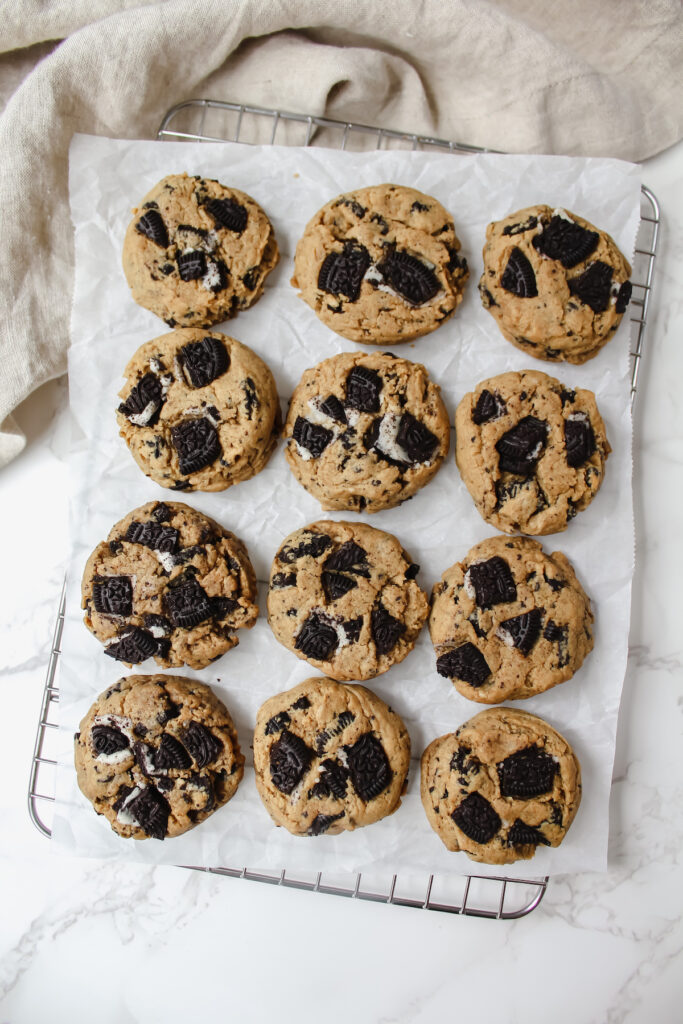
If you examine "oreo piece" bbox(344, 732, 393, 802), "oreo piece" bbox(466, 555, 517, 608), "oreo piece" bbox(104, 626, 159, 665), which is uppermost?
"oreo piece" bbox(466, 555, 517, 608)

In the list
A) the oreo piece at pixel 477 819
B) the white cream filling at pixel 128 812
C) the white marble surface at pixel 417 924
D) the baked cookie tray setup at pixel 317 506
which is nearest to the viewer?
the oreo piece at pixel 477 819

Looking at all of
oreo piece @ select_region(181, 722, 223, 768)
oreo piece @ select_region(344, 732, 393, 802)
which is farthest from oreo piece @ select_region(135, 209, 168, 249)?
oreo piece @ select_region(344, 732, 393, 802)

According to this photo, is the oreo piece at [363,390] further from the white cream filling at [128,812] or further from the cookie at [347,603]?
the white cream filling at [128,812]

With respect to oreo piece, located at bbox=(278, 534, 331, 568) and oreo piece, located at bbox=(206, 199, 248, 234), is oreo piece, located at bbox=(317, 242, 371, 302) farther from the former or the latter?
oreo piece, located at bbox=(278, 534, 331, 568)

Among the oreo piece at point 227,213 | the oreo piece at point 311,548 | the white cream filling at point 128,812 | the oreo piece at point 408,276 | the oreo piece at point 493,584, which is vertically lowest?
the white cream filling at point 128,812

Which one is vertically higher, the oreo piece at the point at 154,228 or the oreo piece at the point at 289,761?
the oreo piece at the point at 154,228

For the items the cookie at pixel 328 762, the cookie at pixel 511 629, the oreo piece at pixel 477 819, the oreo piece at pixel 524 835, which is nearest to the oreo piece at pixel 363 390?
the cookie at pixel 511 629
